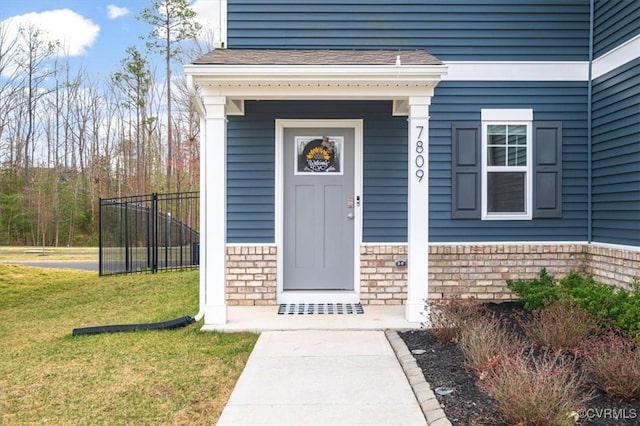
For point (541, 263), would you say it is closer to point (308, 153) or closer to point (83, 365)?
point (308, 153)

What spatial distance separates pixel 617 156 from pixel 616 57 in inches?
45.2

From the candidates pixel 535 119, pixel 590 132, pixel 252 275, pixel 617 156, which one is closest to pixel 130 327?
pixel 252 275

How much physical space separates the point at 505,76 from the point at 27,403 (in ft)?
19.9

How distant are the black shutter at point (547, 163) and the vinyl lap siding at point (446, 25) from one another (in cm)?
94

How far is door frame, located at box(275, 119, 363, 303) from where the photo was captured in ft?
20.3

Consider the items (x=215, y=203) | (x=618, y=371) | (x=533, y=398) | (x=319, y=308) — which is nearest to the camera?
(x=533, y=398)

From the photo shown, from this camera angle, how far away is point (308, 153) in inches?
249

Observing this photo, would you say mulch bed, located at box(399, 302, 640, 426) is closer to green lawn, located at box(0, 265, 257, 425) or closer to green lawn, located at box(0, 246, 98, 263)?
Answer: green lawn, located at box(0, 265, 257, 425)

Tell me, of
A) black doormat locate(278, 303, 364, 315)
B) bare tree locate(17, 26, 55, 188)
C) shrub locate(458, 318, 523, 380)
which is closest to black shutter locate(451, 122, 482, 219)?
black doormat locate(278, 303, 364, 315)

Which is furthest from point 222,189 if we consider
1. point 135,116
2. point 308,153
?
point 135,116

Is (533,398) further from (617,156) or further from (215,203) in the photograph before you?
(617,156)

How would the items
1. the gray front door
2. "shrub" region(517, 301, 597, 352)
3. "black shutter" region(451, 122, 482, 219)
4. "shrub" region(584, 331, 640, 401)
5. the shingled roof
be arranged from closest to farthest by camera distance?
1. "shrub" region(584, 331, 640, 401)
2. "shrub" region(517, 301, 597, 352)
3. the shingled roof
4. "black shutter" region(451, 122, 482, 219)
5. the gray front door

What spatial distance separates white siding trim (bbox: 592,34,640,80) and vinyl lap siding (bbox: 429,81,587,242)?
10.8 inches

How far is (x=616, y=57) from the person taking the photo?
18.4 feet
